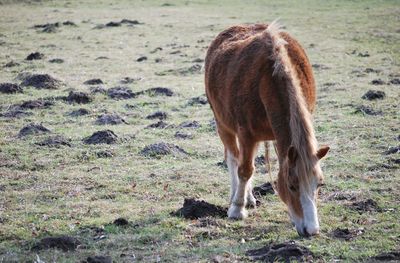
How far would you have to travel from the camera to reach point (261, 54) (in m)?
6.10

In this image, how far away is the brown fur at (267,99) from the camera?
17.4 feet

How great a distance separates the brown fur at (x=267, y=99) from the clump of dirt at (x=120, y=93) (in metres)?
5.70

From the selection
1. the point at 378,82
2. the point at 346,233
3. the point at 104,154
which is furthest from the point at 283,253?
the point at 378,82

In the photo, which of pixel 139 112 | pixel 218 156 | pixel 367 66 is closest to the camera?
pixel 218 156

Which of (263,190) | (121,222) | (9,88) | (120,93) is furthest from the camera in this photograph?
(9,88)

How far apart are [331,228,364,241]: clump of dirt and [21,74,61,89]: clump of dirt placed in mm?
9165

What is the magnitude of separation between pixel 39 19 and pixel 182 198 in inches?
880

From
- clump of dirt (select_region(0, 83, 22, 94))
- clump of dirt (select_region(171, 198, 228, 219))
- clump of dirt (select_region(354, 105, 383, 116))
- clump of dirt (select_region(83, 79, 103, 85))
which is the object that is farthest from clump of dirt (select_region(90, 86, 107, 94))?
clump of dirt (select_region(171, 198, 228, 219))

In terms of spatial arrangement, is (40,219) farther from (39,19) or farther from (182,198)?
(39,19)

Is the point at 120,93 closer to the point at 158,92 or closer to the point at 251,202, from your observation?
the point at 158,92

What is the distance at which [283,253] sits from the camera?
521 cm

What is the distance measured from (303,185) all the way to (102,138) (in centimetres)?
496

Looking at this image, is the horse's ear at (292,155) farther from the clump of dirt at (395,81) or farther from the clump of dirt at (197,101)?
the clump of dirt at (395,81)

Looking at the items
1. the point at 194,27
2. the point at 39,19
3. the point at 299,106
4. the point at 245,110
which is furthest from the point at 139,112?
the point at 39,19
